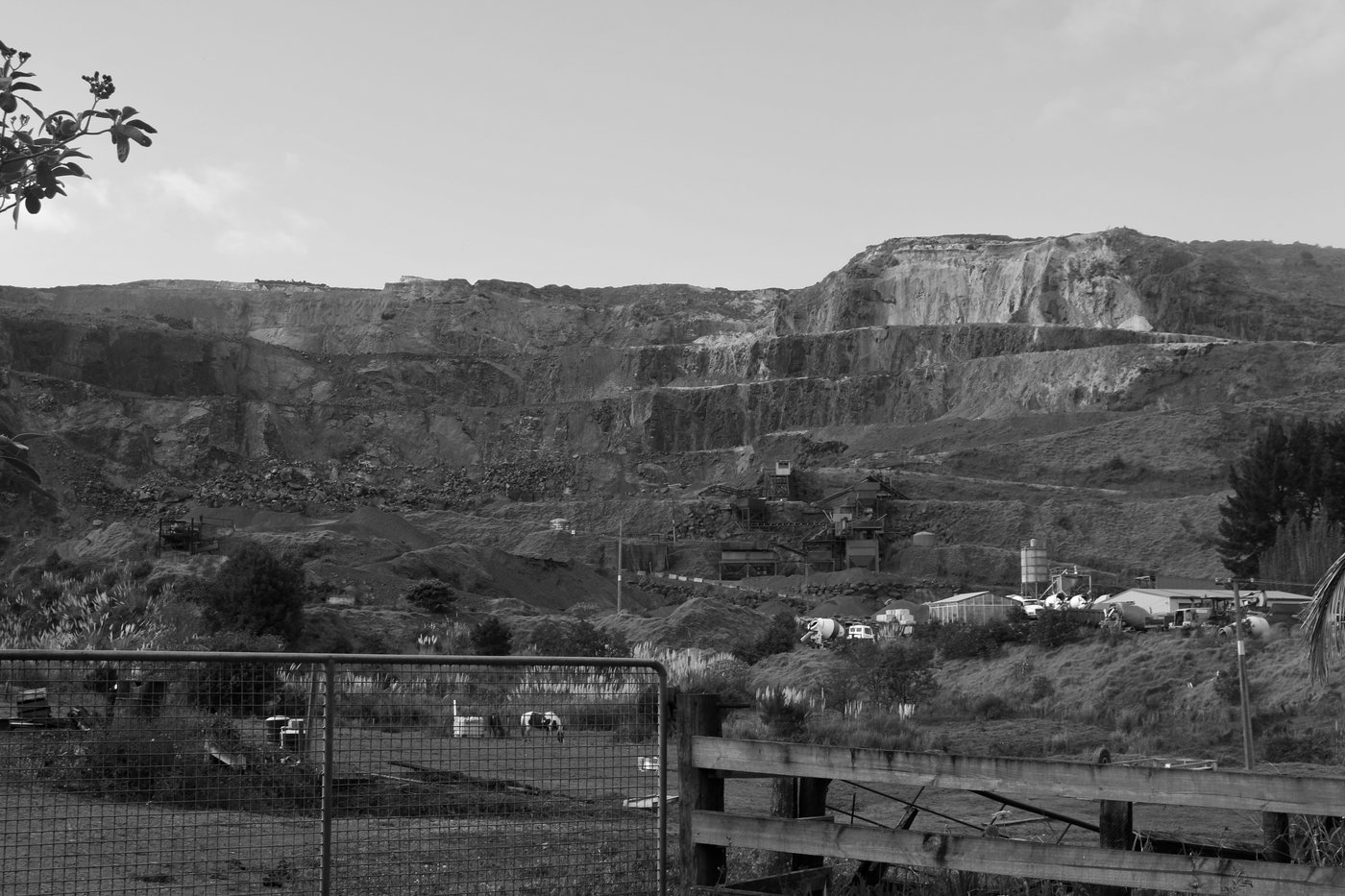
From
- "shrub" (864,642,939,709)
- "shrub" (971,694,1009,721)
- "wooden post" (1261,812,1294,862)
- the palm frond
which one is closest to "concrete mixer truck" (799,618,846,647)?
"shrub" (864,642,939,709)

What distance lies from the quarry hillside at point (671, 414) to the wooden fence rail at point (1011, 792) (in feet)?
142

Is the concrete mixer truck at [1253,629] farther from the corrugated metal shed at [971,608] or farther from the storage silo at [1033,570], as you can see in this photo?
the storage silo at [1033,570]

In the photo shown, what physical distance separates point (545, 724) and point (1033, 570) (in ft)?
172

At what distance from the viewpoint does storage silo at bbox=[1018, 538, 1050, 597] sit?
191ft

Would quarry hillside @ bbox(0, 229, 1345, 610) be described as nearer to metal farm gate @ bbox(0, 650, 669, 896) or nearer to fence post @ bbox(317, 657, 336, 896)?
metal farm gate @ bbox(0, 650, 669, 896)

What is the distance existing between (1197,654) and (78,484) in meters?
78.9

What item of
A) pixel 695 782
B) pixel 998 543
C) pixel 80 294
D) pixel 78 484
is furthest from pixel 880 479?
pixel 80 294

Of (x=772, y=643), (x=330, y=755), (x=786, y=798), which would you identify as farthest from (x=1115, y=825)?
(x=772, y=643)

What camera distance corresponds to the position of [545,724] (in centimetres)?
785

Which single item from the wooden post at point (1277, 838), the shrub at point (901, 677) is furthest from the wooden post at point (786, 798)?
the shrub at point (901, 677)

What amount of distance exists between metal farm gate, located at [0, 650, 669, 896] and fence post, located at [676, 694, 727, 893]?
0.17 meters

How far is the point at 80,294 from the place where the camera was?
17025 cm

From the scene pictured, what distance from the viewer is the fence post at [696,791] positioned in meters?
7.96

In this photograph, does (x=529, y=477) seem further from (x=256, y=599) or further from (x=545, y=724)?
(x=545, y=724)
